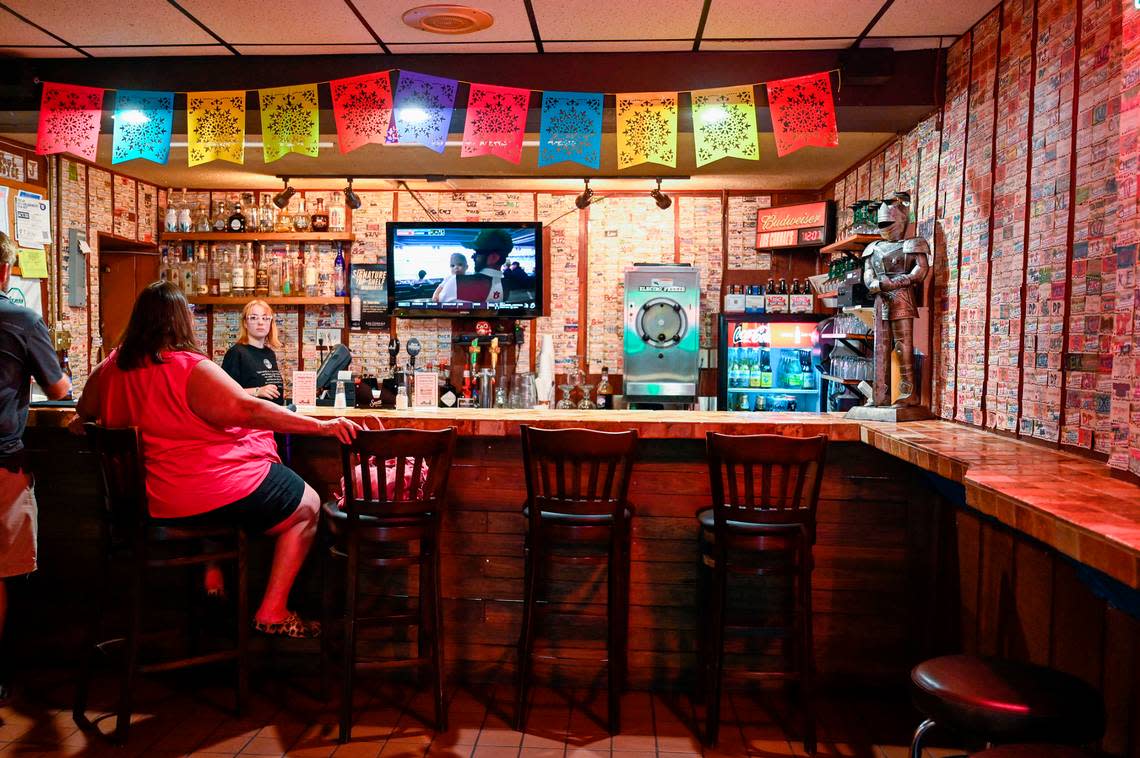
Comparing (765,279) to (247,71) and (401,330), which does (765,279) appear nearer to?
(401,330)

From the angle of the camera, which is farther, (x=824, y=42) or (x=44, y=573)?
(x=824, y=42)

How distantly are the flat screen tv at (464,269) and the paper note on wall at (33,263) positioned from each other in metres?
2.53

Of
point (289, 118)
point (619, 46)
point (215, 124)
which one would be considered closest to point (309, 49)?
point (289, 118)

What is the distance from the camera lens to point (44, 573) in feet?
12.3

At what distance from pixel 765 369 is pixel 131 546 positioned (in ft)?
16.0

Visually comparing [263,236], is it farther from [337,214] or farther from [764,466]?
[764,466]

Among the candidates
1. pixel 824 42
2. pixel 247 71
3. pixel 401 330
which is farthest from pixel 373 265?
pixel 824 42

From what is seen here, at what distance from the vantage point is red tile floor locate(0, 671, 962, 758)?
9.73 feet

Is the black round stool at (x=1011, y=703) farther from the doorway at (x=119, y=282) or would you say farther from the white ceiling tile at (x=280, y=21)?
the doorway at (x=119, y=282)

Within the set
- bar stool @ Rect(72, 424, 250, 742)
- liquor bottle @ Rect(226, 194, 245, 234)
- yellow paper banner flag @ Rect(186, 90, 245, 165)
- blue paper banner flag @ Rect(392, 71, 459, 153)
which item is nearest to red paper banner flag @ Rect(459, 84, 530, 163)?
blue paper banner flag @ Rect(392, 71, 459, 153)

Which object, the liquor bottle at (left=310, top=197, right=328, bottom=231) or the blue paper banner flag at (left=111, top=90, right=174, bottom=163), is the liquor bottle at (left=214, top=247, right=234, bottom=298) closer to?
the liquor bottle at (left=310, top=197, right=328, bottom=231)

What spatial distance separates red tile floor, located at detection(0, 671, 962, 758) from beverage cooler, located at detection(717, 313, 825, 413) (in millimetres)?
3312

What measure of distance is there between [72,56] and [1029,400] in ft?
16.6

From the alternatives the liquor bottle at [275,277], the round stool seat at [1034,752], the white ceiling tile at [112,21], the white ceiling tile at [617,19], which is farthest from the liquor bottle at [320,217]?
the round stool seat at [1034,752]
